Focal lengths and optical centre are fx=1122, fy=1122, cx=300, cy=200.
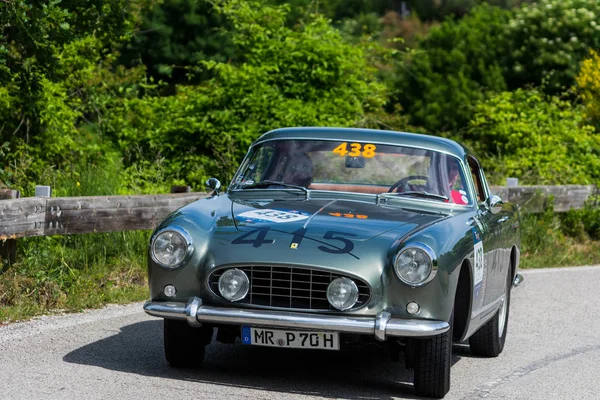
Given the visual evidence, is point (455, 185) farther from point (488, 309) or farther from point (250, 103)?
point (250, 103)

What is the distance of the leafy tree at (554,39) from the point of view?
30.3 metres

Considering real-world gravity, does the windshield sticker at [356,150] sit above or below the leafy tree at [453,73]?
above

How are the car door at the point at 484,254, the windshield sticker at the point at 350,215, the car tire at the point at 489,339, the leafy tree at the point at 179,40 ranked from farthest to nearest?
1. the leafy tree at the point at 179,40
2. the car tire at the point at 489,339
3. the car door at the point at 484,254
4. the windshield sticker at the point at 350,215

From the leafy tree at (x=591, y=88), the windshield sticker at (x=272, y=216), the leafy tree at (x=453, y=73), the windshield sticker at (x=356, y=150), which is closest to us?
the windshield sticker at (x=272, y=216)

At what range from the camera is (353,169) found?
7.83 metres

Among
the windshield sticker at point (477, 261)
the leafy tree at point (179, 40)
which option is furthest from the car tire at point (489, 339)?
the leafy tree at point (179, 40)

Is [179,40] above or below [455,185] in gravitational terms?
above

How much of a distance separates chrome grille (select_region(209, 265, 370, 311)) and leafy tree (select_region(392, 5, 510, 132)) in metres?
26.3

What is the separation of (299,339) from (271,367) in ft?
2.96

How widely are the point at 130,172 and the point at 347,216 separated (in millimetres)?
8689

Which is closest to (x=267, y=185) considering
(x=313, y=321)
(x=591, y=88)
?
(x=313, y=321)

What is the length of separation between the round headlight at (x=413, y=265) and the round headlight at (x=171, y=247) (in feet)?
4.02

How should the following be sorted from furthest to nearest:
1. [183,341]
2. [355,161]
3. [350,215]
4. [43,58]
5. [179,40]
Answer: [179,40] < [43,58] < [355,161] < [350,215] < [183,341]

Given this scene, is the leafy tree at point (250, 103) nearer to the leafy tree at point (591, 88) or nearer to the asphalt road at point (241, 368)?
the leafy tree at point (591, 88)
